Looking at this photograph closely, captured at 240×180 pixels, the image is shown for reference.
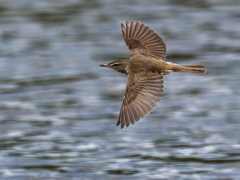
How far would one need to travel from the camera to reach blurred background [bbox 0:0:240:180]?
11.7m

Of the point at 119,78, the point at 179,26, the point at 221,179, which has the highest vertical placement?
the point at 179,26

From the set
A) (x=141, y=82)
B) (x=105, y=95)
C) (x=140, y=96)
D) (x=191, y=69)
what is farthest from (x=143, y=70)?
(x=105, y=95)

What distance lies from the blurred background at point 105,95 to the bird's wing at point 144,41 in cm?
262

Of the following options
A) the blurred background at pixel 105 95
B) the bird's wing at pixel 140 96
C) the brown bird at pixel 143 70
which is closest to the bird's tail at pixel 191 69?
the brown bird at pixel 143 70

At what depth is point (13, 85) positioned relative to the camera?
1650 cm

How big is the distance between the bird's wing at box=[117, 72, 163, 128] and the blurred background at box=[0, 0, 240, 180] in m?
2.71

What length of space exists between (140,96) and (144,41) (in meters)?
1.04

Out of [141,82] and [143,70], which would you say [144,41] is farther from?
[141,82]

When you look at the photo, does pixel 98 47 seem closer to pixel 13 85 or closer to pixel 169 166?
pixel 13 85

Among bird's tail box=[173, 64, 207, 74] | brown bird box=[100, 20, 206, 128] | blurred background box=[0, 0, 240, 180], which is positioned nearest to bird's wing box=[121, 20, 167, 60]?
brown bird box=[100, 20, 206, 128]

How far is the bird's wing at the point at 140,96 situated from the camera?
8352 millimetres

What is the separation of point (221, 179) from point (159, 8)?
12.8m

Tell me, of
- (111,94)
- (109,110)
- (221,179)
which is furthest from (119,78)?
(221,179)

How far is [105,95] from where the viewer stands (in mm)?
15688
